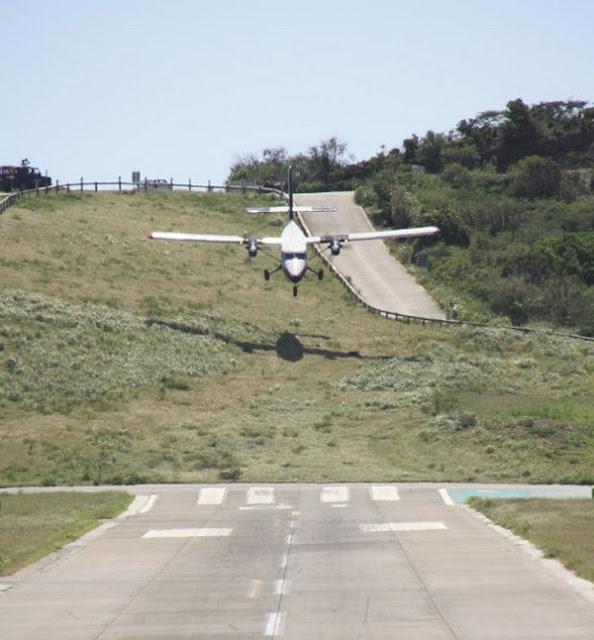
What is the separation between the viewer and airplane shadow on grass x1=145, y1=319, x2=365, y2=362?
67062 mm

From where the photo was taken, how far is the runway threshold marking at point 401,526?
29266 millimetres

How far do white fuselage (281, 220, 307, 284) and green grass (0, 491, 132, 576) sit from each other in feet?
92.9

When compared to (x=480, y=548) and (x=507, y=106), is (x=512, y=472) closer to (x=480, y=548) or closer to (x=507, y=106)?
(x=480, y=548)

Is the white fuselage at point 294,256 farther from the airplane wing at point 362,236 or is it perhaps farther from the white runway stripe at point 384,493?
the white runway stripe at point 384,493

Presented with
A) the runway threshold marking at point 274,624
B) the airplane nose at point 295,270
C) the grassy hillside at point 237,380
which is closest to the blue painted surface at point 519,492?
the grassy hillside at point 237,380

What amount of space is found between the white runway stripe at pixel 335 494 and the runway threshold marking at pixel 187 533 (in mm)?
7675

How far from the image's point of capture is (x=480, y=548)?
2520 centimetres

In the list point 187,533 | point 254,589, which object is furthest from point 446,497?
point 254,589

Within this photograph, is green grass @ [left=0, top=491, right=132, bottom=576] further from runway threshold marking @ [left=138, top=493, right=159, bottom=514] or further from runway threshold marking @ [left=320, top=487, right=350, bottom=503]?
runway threshold marking @ [left=320, top=487, right=350, bottom=503]

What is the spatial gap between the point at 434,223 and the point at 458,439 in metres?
50.9

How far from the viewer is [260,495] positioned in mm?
38281

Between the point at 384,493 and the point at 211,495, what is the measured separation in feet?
16.0

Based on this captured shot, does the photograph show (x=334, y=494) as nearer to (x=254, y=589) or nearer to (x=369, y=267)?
(x=254, y=589)

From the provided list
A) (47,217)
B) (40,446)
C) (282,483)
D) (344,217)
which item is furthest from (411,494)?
(344,217)
